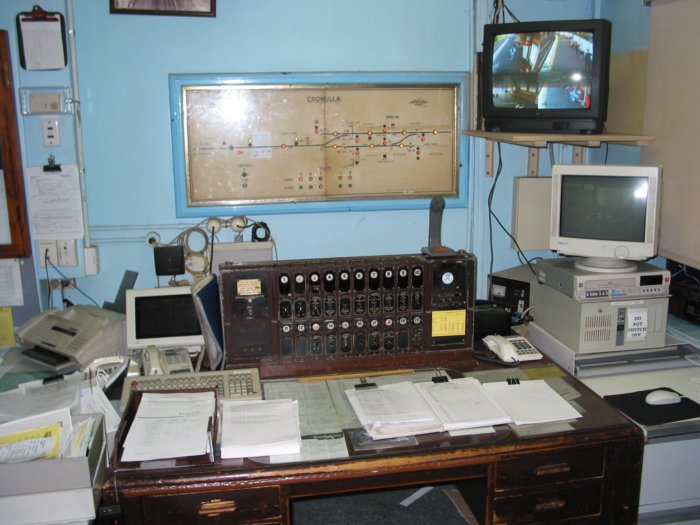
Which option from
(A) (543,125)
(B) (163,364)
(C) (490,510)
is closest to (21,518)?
(B) (163,364)

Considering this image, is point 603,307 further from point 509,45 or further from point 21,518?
point 21,518

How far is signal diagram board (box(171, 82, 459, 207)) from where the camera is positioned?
307 cm

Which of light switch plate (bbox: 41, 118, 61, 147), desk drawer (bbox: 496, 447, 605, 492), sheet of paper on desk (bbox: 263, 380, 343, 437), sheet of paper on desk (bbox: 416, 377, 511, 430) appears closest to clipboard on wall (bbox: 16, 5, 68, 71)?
light switch plate (bbox: 41, 118, 61, 147)

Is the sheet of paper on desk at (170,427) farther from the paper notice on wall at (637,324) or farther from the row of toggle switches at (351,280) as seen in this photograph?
the paper notice on wall at (637,324)

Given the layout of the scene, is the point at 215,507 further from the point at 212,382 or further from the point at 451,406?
the point at 451,406

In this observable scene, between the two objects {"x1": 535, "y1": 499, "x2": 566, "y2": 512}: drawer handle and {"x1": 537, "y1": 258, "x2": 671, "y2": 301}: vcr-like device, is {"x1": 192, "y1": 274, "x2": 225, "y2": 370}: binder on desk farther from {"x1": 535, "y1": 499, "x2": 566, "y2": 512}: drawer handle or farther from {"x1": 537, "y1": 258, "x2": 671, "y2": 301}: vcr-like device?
{"x1": 537, "y1": 258, "x2": 671, "y2": 301}: vcr-like device

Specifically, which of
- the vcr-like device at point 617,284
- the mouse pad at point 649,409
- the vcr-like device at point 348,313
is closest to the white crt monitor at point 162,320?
the vcr-like device at point 348,313

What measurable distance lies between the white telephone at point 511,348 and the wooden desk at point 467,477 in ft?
1.09

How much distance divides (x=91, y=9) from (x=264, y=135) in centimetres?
92

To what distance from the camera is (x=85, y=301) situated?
3150 millimetres

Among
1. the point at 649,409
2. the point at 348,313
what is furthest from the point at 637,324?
the point at 348,313

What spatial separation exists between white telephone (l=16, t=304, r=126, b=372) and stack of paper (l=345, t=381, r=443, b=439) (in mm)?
1105

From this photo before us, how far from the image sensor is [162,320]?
2.72 meters

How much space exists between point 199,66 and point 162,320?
1175 mm
